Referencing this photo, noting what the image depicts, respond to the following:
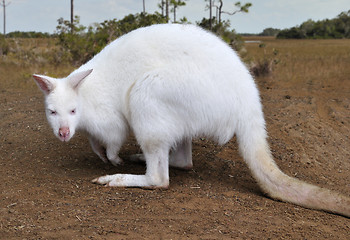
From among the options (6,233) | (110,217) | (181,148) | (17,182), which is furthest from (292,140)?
(6,233)

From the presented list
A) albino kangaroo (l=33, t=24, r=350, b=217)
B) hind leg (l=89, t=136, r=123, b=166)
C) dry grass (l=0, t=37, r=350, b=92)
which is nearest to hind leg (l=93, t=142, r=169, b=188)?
albino kangaroo (l=33, t=24, r=350, b=217)

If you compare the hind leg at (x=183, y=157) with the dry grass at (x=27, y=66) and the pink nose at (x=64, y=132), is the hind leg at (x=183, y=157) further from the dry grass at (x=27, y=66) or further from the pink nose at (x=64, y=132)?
the dry grass at (x=27, y=66)

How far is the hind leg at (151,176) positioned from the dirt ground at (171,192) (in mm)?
79

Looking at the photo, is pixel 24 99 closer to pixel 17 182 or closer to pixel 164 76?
pixel 17 182

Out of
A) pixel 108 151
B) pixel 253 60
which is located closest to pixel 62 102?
pixel 108 151

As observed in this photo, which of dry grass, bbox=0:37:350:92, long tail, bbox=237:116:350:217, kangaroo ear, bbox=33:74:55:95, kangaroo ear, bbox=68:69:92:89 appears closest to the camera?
long tail, bbox=237:116:350:217

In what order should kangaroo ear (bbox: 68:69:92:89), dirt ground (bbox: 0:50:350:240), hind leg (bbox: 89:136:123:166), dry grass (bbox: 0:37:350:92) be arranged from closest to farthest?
dirt ground (bbox: 0:50:350:240) → kangaroo ear (bbox: 68:69:92:89) → hind leg (bbox: 89:136:123:166) → dry grass (bbox: 0:37:350:92)

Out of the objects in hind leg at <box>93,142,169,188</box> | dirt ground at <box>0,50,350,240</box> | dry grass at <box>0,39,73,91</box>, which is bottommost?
dirt ground at <box>0,50,350,240</box>

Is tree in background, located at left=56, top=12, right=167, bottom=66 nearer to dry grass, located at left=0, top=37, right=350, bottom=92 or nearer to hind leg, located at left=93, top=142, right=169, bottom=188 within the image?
dry grass, located at left=0, top=37, right=350, bottom=92

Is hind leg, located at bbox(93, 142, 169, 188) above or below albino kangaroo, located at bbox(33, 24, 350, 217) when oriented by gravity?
below

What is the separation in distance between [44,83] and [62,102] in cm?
22

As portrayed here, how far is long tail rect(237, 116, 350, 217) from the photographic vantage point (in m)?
3.03

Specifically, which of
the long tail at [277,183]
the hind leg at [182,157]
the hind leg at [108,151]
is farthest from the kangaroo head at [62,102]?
the long tail at [277,183]

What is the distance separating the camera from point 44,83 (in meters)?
3.36
